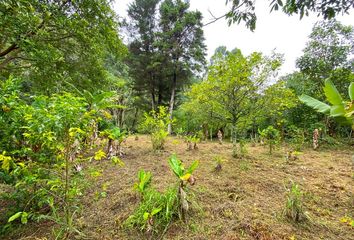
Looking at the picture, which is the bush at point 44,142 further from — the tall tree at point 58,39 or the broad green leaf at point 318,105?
the broad green leaf at point 318,105

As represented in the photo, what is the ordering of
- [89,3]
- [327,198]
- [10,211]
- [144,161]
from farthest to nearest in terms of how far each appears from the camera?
1. [144,161]
2. [89,3]
3. [327,198]
4. [10,211]

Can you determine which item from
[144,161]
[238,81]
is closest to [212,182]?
[144,161]

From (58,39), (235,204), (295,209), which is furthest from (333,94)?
(58,39)

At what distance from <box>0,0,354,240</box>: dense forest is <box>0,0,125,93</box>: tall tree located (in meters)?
0.03

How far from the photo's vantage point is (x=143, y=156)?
5.48 metres

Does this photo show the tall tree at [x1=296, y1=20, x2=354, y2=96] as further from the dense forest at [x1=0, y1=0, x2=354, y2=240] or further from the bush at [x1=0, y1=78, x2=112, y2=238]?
the bush at [x1=0, y1=78, x2=112, y2=238]

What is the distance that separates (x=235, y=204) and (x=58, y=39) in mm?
5447

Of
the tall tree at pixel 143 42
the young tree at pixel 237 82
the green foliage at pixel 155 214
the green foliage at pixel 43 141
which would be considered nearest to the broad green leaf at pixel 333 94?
the green foliage at pixel 155 214

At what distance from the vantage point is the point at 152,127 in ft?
19.8

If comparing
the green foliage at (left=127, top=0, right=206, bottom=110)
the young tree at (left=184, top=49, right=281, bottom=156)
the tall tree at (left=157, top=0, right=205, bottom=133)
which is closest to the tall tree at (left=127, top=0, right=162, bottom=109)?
the green foliage at (left=127, top=0, right=206, bottom=110)

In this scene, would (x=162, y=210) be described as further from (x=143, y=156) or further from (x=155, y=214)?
Result: (x=143, y=156)

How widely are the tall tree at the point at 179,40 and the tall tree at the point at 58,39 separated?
8249 mm

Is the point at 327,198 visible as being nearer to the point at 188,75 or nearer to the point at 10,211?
the point at 10,211

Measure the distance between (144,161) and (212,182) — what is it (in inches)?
84.9
